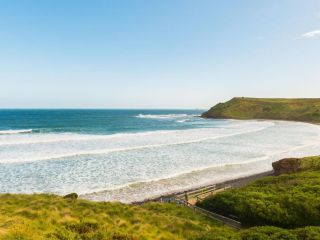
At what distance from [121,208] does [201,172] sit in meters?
18.1

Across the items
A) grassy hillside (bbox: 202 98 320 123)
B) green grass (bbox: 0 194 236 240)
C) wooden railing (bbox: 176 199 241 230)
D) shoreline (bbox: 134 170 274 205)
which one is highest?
grassy hillside (bbox: 202 98 320 123)

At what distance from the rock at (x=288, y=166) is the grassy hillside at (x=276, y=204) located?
22.8 feet

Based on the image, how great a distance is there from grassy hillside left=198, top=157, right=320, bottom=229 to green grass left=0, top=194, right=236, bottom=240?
1.84 metres

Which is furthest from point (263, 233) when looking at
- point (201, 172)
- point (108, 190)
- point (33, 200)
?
point (201, 172)

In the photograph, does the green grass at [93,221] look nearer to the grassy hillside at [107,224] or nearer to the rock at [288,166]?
the grassy hillside at [107,224]

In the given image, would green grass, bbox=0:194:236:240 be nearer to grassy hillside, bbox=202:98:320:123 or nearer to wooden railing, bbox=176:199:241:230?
wooden railing, bbox=176:199:241:230

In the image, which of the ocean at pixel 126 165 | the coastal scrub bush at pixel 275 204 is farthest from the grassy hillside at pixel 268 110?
the coastal scrub bush at pixel 275 204

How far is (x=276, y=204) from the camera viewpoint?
17703 mm

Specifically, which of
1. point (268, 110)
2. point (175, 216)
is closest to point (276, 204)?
point (175, 216)

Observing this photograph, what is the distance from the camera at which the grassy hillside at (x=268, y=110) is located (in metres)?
152

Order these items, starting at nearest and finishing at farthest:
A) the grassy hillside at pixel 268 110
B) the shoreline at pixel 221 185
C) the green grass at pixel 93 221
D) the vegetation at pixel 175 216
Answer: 1. the vegetation at pixel 175 216
2. the green grass at pixel 93 221
3. the shoreline at pixel 221 185
4. the grassy hillside at pixel 268 110

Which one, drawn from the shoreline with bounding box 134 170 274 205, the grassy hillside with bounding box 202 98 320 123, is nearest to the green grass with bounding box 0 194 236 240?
the shoreline with bounding box 134 170 274 205

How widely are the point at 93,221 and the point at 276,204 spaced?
36.1 feet

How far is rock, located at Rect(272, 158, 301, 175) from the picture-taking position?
3028 cm
